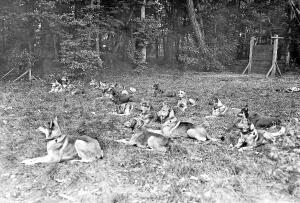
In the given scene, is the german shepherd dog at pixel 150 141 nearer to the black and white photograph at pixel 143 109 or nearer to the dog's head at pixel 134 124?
the black and white photograph at pixel 143 109

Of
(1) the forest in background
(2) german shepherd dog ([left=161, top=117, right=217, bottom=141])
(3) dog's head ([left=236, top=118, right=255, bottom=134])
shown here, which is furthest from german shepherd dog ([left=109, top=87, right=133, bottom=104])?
(3) dog's head ([left=236, top=118, right=255, bottom=134])

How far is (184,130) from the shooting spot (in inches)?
293

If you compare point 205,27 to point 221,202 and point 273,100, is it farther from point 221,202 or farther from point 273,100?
point 221,202

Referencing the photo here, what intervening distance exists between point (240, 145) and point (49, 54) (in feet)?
54.6

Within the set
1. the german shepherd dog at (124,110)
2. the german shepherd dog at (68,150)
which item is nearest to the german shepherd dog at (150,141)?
the german shepherd dog at (68,150)

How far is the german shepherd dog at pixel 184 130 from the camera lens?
23.8 ft

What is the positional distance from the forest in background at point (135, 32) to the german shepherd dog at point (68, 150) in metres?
12.1

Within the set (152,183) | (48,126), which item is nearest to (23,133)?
(48,126)

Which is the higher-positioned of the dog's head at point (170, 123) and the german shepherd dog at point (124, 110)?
the dog's head at point (170, 123)

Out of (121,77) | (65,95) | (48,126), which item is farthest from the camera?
(121,77)

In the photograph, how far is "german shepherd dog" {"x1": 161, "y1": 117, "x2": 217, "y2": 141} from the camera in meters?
7.25

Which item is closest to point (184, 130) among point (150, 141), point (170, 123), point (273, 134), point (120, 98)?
point (170, 123)

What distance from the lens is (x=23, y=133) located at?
791 cm

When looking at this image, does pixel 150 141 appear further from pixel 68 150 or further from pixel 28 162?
pixel 28 162
